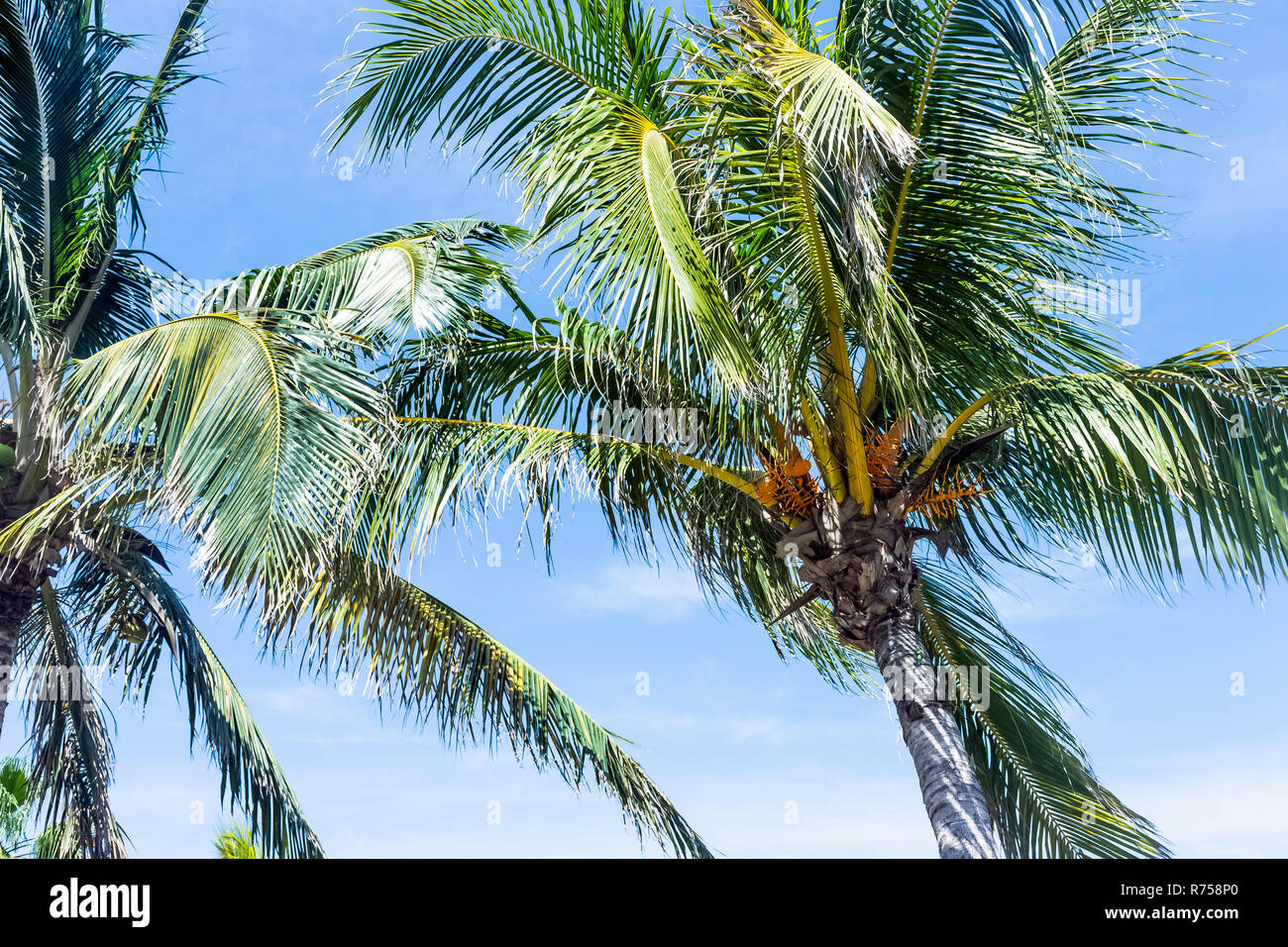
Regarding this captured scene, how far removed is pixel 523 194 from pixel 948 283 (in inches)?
103

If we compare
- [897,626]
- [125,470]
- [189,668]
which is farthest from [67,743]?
[897,626]

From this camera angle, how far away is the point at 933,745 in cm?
550

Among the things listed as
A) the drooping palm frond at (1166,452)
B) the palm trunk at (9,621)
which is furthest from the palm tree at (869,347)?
the palm trunk at (9,621)

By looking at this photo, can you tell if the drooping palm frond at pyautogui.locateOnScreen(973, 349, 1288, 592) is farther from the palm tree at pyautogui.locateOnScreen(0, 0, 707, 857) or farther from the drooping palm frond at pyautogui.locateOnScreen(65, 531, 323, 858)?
the drooping palm frond at pyautogui.locateOnScreen(65, 531, 323, 858)

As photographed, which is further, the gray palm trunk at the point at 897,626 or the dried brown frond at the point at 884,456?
the dried brown frond at the point at 884,456

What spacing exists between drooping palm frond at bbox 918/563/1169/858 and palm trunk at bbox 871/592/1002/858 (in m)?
1.12

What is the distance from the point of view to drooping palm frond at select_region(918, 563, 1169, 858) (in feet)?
21.9

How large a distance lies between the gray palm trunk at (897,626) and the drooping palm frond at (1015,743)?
0.74m

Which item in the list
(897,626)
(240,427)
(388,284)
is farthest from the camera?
(388,284)

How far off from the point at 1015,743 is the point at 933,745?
1.73m

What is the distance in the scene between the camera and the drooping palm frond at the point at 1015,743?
262 inches

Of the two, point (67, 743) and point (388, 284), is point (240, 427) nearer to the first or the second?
point (388, 284)

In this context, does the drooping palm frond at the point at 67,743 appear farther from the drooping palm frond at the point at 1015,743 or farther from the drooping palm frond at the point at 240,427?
the drooping palm frond at the point at 1015,743
